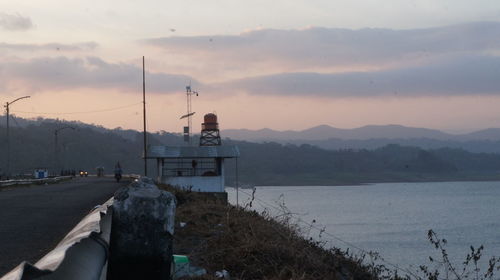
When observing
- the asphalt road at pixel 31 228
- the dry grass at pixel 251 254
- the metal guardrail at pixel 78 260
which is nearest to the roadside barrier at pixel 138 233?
the metal guardrail at pixel 78 260

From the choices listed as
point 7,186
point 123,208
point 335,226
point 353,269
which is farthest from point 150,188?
point 335,226

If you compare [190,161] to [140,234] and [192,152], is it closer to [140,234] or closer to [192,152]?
[192,152]

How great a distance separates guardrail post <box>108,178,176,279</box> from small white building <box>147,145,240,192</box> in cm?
5201

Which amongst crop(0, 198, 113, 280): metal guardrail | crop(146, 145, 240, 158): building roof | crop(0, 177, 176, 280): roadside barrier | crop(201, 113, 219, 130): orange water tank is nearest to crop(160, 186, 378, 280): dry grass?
crop(0, 177, 176, 280): roadside barrier

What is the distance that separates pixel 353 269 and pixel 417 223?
77200 mm

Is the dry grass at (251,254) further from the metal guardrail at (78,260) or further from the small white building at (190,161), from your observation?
the small white building at (190,161)

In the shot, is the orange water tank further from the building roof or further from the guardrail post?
the guardrail post

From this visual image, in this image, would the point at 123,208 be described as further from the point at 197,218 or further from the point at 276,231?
the point at 197,218

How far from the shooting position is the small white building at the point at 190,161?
2326 inches

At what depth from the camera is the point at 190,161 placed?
61.9 metres

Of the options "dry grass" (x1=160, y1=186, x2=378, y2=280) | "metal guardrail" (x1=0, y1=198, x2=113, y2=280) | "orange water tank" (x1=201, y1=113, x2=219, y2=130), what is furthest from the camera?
"orange water tank" (x1=201, y1=113, x2=219, y2=130)

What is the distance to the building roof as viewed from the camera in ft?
197

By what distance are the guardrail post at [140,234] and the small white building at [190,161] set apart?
52.0 meters

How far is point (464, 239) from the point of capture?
216 feet
